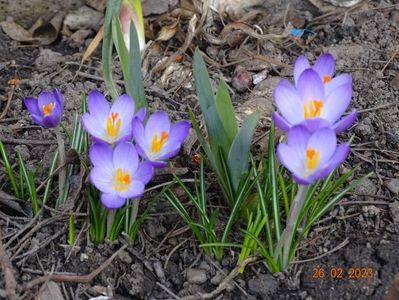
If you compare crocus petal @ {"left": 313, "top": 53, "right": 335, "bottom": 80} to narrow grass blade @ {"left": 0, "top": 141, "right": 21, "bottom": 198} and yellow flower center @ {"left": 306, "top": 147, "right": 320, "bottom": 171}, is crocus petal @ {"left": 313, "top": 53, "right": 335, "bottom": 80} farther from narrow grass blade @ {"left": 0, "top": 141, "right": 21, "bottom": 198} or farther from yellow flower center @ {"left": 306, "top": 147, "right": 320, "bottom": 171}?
narrow grass blade @ {"left": 0, "top": 141, "right": 21, "bottom": 198}

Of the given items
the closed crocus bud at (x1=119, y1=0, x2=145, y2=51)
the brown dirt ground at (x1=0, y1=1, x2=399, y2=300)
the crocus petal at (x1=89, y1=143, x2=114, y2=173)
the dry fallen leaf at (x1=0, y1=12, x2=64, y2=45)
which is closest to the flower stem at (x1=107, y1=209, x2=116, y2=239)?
the brown dirt ground at (x1=0, y1=1, x2=399, y2=300)

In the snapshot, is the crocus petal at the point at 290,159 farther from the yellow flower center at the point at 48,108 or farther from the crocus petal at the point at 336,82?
the yellow flower center at the point at 48,108

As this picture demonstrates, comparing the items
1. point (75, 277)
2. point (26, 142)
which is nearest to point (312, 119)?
point (75, 277)

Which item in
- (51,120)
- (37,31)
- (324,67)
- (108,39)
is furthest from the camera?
(37,31)

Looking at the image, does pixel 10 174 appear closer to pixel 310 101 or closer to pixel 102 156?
pixel 102 156

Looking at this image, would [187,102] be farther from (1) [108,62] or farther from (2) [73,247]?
(2) [73,247]

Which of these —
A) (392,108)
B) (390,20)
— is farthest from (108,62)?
(390,20)
